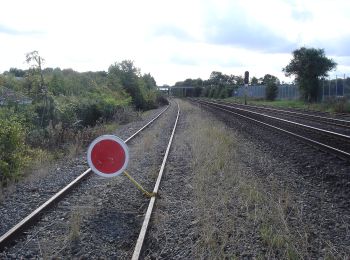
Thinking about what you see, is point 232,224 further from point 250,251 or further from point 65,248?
point 65,248

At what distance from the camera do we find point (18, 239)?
5848mm

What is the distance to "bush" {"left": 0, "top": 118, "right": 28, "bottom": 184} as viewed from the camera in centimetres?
1003

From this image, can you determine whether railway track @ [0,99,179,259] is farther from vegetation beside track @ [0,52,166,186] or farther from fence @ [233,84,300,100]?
fence @ [233,84,300,100]

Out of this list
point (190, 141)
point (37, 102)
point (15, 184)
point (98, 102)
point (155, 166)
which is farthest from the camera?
point (98, 102)

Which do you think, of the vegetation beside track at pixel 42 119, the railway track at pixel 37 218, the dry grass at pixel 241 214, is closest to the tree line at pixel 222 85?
the vegetation beside track at pixel 42 119

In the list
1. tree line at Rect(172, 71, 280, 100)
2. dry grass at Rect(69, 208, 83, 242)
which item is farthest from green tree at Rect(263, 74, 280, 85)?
dry grass at Rect(69, 208, 83, 242)

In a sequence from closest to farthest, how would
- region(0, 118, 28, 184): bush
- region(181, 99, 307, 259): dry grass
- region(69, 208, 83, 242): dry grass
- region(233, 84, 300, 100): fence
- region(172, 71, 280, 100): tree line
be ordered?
region(181, 99, 307, 259): dry grass < region(69, 208, 83, 242): dry grass < region(0, 118, 28, 184): bush < region(233, 84, 300, 100): fence < region(172, 71, 280, 100): tree line

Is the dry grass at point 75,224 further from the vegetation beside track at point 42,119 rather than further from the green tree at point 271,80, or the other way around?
the green tree at point 271,80

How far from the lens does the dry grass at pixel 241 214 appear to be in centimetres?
530

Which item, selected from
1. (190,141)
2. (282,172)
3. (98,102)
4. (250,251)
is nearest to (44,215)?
(250,251)

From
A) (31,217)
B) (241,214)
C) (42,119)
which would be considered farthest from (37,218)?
(42,119)

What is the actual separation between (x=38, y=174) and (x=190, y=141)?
6.94 metres

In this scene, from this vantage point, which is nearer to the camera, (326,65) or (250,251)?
(250,251)

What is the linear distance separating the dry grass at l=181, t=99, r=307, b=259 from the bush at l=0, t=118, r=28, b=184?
4.00 meters
